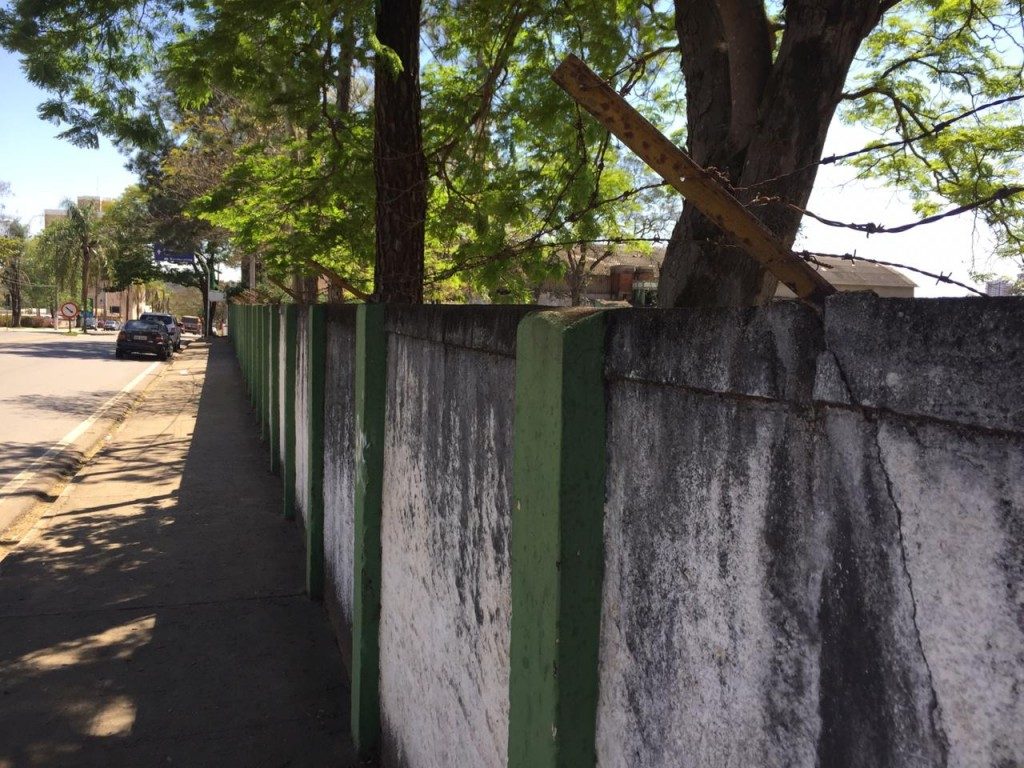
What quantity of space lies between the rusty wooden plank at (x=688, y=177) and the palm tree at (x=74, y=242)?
68.4 metres

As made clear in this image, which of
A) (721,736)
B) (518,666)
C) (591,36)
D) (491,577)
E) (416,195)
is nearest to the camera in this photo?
(721,736)

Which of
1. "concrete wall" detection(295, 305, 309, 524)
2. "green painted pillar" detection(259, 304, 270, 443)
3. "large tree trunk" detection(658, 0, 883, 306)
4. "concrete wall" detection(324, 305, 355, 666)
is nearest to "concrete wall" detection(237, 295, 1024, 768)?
"concrete wall" detection(324, 305, 355, 666)

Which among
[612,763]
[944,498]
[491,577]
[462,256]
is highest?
[462,256]

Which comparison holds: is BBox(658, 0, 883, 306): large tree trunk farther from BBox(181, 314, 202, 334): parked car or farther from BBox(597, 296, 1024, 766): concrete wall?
BBox(181, 314, 202, 334): parked car

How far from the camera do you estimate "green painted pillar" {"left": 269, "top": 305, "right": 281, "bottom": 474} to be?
32.1 feet

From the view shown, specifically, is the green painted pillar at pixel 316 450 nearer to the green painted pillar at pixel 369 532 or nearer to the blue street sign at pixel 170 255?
the green painted pillar at pixel 369 532

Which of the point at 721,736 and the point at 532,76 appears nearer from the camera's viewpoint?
the point at 721,736

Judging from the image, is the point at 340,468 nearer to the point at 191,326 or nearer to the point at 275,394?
the point at 275,394

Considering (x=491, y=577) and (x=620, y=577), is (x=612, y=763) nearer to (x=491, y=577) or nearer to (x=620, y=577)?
(x=620, y=577)

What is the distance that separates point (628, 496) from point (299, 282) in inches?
724

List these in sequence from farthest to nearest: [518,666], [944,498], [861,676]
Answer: [518,666] < [861,676] < [944,498]

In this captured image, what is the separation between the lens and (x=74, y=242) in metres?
66.2

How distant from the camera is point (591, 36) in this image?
313 inches

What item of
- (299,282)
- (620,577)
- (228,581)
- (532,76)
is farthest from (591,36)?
(299,282)
